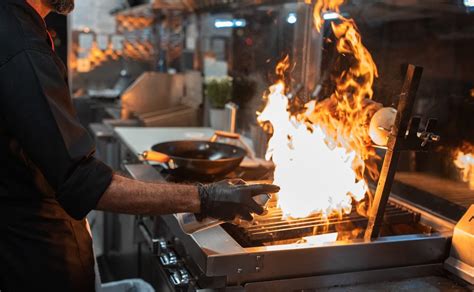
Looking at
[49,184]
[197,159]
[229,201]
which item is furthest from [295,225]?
[49,184]

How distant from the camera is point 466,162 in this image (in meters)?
1.67

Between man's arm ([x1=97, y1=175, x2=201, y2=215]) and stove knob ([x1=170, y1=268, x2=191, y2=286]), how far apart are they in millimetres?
314

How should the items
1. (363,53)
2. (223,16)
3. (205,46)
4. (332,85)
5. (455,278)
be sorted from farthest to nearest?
(205,46) < (223,16) < (332,85) < (363,53) < (455,278)

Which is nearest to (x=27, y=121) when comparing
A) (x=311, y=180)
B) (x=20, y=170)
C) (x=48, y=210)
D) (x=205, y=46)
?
(x=20, y=170)

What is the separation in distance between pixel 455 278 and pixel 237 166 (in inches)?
38.4

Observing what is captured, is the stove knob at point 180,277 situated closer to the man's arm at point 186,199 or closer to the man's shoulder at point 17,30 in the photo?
the man's arm at point 186,199

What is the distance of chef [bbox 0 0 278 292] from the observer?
1192mm

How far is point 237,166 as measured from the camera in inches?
84.7

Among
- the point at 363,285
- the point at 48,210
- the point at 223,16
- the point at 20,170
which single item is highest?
the point at 223,16

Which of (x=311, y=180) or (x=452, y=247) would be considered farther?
(x=311, y=180)

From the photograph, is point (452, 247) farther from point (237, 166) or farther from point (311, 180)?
point (237, 166)

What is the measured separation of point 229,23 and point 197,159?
1.83 metres

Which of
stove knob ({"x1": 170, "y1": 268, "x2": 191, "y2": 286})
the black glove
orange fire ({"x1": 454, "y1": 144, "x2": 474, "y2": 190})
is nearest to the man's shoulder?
the black glove

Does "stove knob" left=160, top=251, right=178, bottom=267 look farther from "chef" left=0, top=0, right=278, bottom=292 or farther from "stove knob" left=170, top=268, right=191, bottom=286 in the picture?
"chef" left=0, top=0, right=278, bottom=292
